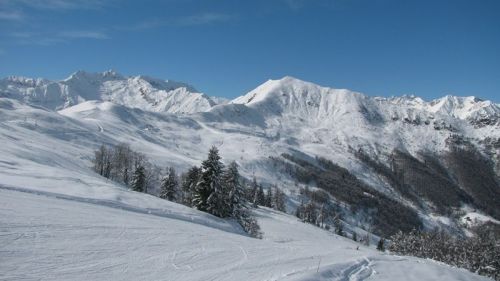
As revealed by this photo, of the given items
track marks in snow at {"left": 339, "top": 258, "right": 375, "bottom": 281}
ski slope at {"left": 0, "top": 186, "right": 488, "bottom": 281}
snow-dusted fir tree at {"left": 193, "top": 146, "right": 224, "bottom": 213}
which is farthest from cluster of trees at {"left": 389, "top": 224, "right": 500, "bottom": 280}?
track marks in snow at {"left": 339, "top": 258, "right": 375, "bottom": 281}

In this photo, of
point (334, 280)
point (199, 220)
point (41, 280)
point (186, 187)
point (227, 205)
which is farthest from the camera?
point (186, 187)

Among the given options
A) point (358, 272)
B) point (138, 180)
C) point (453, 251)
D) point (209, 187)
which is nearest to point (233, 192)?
point (209, 187)

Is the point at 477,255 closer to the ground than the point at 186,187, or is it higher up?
closer to the ground

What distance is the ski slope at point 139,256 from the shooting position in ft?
43.9

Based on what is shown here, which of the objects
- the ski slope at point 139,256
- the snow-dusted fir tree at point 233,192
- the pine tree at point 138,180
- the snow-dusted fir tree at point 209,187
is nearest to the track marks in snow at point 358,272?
the ski slope at point 139,256

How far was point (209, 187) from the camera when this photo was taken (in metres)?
51.6

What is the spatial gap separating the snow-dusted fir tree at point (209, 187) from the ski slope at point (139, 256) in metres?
27.9

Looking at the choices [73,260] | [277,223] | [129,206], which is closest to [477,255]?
[277,223]

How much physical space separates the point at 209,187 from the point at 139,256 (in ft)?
119

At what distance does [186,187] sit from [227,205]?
23.5 meters

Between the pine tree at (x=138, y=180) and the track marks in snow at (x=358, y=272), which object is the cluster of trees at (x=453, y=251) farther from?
the track marks in snow at (x=358, y=272)

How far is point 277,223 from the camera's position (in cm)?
8231

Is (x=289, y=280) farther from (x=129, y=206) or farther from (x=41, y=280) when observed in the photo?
(x=129, y=206)

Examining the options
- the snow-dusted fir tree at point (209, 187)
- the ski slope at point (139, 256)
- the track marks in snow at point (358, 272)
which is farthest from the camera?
the snow-dusted fir tree at point (209, 187)
